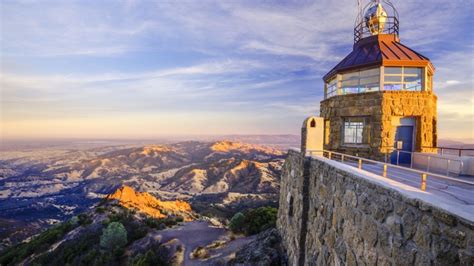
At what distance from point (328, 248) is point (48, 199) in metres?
141

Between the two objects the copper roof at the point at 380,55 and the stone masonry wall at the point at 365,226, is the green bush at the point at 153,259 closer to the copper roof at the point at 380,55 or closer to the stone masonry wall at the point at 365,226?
the stone masonry wall at the point at 365,226

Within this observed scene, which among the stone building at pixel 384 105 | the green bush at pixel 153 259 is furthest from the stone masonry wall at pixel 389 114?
the green bush at pixel 153 259

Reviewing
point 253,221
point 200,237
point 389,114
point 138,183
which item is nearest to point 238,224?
point 253,221

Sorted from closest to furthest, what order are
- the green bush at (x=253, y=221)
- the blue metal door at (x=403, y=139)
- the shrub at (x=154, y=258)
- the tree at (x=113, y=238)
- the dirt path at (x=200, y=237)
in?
the blue metal door at (x=403, y=139)
the shrub at (x=154, y=258)
the dirt path at (x=200, y=237)
the green bush at (x=253, y=221)
the tree at (x=113, y=238)

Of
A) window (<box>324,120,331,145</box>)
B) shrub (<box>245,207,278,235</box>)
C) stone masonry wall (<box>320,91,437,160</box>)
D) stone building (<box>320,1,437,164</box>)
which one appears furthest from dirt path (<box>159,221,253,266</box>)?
stone masonry wall (<box>320,91,437,160</box>)

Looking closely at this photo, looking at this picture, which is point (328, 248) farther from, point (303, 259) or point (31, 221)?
point (31, 221)

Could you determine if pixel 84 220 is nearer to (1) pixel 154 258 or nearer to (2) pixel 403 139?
(1) pixel 154 258

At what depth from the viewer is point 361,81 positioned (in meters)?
14.1

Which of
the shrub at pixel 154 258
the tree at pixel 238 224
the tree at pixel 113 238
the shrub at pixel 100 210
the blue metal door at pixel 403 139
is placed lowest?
the shrub at pixel 100 210

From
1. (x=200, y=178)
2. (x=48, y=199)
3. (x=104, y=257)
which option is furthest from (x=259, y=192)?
(x=48, y=199)

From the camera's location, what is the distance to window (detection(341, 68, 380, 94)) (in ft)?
44.7

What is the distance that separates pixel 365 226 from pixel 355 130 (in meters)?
9.52

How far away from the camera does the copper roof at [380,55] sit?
13.3m

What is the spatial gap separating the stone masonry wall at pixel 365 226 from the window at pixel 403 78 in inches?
264
